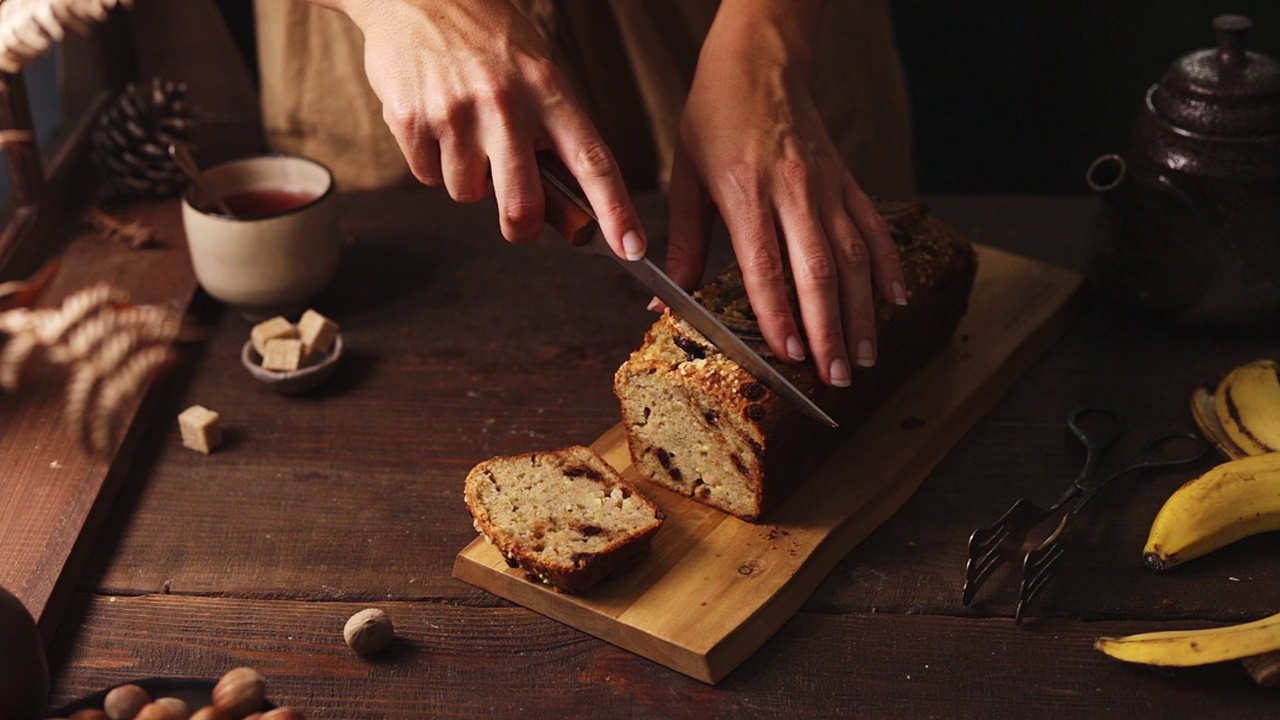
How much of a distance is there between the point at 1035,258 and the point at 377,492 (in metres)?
1.73

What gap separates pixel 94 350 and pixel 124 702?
1.72 feet

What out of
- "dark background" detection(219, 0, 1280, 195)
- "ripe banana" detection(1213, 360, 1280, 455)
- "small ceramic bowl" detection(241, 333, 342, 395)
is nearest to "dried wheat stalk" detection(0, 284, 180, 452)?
"small ceramic bowl" detection(241, 333, 342, 395)

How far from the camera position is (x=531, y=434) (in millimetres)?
2361

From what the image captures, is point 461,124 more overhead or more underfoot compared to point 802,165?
more overhead

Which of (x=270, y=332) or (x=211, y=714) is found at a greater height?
(x=211, y=714)

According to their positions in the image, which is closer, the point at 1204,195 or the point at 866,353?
the point at 866,353

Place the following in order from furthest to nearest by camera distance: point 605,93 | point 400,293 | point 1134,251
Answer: point 605,93 < point 400,293 < point 1134,251

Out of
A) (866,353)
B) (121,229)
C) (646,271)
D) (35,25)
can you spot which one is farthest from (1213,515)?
(121,229)

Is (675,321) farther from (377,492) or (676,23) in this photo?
(676,23)

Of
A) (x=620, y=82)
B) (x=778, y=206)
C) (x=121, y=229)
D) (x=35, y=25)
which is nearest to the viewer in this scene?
(x=35, y=25)

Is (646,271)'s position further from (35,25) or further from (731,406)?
(35,25)

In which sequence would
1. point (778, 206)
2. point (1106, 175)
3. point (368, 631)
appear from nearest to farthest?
point (368, 631)
point (778, 206)
point (1106, 175)

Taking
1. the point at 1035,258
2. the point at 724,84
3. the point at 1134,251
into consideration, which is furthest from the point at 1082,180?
the point at 724,84

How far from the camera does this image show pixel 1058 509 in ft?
7.00
